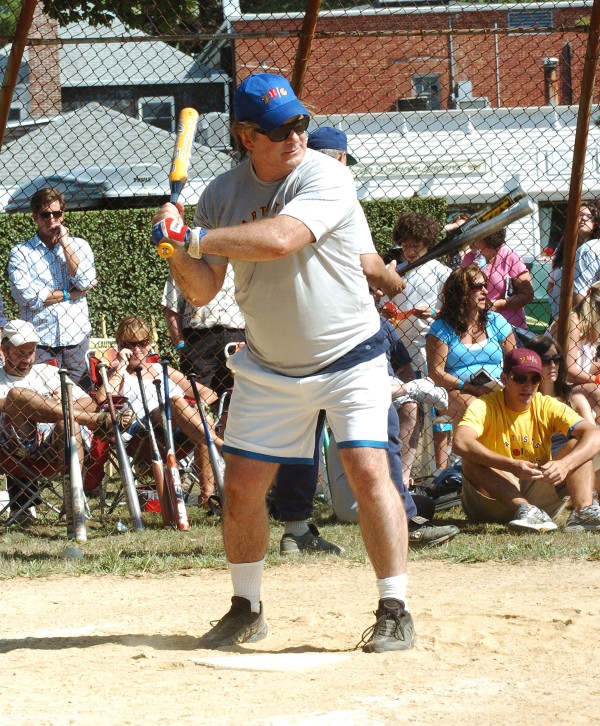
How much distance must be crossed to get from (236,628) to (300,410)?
0.86 metres

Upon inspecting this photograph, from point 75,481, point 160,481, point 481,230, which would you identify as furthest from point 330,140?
point 75,481

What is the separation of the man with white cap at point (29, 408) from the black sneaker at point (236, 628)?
3.12 metres

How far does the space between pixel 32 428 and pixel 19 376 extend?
1.31 ft

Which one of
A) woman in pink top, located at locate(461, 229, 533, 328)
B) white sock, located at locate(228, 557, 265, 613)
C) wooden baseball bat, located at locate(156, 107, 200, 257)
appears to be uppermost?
wooden baseball bat, located at locate(156, 107, 200, 257)

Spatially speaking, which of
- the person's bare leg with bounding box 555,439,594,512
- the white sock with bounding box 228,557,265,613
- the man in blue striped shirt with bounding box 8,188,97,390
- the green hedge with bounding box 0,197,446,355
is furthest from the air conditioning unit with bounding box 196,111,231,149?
the white sock with bounding box 228,557,265,613

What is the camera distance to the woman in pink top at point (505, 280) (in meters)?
7.98

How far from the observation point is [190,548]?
5.92 meters

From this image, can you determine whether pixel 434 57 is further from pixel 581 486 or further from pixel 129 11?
pixel 581 486

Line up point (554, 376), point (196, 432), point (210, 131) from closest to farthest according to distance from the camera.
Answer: point (554, 376)
point (196, 432)
point (210, 131)

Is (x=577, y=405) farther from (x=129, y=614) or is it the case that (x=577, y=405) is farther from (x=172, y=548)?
(x=129, y=614)

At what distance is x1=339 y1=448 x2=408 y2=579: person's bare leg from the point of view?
3676mm

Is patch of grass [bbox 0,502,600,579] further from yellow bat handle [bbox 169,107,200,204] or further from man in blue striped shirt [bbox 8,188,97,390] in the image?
yellow bat handle [bbox 169,107,200,204]

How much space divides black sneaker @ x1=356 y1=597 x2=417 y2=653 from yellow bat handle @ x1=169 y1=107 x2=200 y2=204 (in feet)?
5.57

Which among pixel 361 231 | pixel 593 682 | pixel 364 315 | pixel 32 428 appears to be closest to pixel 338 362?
pixel 364 315
